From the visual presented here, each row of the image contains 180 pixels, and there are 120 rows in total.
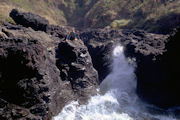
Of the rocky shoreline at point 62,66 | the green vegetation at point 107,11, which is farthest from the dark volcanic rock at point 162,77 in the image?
the green vegetation at point 107,11

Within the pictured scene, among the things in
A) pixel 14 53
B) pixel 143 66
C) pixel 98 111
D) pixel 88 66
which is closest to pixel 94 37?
pixel 88 66

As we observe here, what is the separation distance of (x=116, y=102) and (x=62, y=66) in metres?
5.85

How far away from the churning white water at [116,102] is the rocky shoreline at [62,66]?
0.68 meters

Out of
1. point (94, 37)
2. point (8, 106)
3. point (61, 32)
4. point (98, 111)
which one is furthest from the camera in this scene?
point (94, 37)

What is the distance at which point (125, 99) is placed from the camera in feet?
44.3

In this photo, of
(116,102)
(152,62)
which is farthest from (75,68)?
(152,62)

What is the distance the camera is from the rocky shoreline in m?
7.38

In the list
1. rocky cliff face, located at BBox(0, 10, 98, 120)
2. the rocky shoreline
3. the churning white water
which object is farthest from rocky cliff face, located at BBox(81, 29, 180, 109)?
rocky cliff face, located at BBox(0, 10, 98, 120)

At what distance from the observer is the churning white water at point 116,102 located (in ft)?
34.0

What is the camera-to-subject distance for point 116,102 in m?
12.8

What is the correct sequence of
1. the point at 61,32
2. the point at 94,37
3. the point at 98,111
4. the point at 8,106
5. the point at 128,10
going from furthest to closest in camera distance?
the point at 128,10 → the point at 94,37 → the point at 61,32 → the point at 98,111 → the point at 8,106

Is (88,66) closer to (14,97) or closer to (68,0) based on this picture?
(14,97)

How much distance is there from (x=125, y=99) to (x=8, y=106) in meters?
10.0

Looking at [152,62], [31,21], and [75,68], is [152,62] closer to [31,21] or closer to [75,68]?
[75,68]
